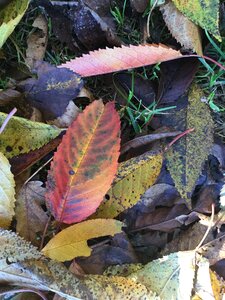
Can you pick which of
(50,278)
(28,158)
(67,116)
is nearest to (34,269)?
(50,278)

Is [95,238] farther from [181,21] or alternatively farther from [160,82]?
[181,21]

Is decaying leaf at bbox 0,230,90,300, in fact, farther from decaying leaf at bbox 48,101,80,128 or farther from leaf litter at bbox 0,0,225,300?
decaying leaf at bbox 48,101,80,128

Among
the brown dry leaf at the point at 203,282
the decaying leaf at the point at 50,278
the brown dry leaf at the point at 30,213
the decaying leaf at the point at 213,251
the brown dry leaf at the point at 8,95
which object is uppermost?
the brown dry leaf at the point at 8,95

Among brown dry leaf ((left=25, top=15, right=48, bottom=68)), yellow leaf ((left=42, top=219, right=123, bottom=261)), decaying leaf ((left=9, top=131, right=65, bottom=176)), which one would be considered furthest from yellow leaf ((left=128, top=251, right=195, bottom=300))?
brown dry leaf ((left=25, top=15, right=48, bottom=68))

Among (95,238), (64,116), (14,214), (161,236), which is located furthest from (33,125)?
(161,236)

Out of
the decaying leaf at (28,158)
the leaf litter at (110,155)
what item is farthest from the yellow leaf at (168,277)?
the decaying leaf at (28,158)

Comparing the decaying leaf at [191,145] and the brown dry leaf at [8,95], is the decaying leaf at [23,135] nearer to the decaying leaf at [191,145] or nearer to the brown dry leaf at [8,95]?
the brown dry leaf at [8,95]

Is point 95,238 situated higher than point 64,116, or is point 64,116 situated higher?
point 64,116
